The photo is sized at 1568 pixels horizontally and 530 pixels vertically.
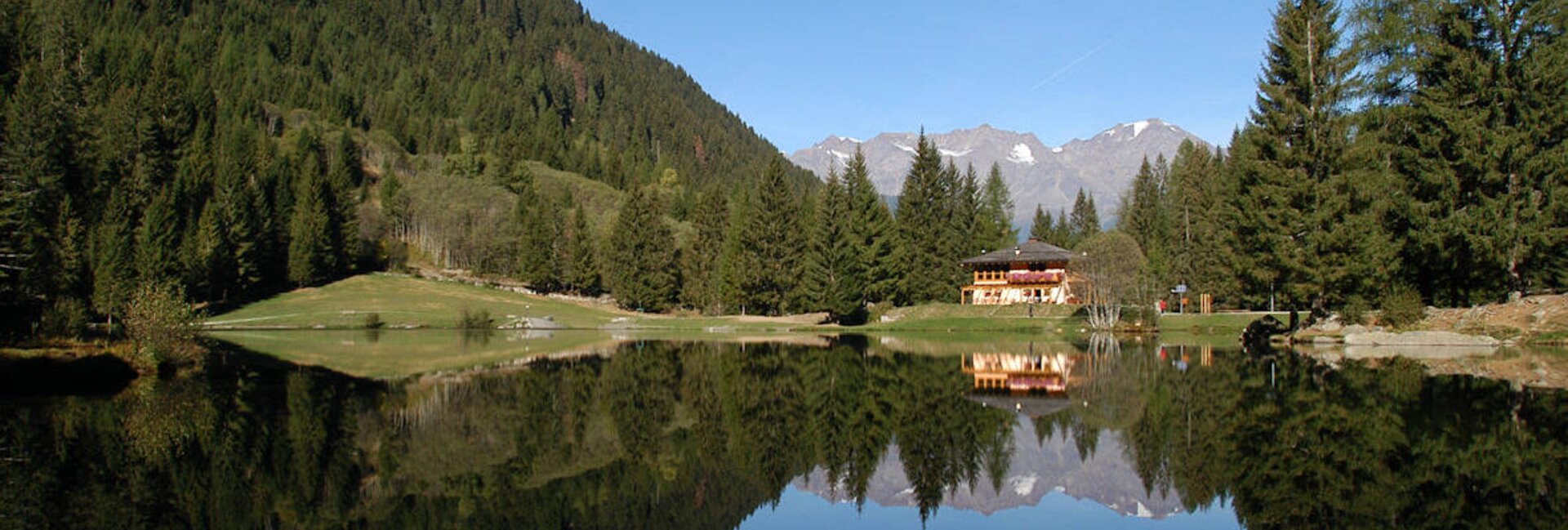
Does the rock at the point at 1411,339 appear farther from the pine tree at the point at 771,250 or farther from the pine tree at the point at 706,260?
the pine tree at the point at 706,260

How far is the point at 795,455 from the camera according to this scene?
12461mm

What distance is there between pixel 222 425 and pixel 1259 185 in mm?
38361

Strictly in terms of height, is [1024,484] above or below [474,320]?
below

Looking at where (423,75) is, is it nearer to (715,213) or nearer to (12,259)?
(715,213)

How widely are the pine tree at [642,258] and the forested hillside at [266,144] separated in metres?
13.4

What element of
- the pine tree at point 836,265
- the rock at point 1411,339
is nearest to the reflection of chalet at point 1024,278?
the pine tree at point 836,265

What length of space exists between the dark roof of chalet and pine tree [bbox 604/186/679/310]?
978 inches

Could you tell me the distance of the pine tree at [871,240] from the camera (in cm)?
6631

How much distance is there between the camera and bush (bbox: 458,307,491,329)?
61.8m

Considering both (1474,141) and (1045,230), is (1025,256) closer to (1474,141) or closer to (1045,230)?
(1045,230)

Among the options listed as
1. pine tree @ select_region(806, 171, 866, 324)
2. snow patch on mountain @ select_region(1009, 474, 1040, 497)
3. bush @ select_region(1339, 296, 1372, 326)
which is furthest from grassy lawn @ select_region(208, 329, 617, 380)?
bush @ select_region(1339, 296, 1372, 326)

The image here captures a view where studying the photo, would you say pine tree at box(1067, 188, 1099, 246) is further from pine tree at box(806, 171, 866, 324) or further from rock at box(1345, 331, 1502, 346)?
rock at box(1345, 331, 1502, 346)

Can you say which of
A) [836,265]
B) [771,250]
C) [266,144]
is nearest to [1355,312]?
[836,265]

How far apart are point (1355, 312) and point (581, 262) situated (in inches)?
2472
